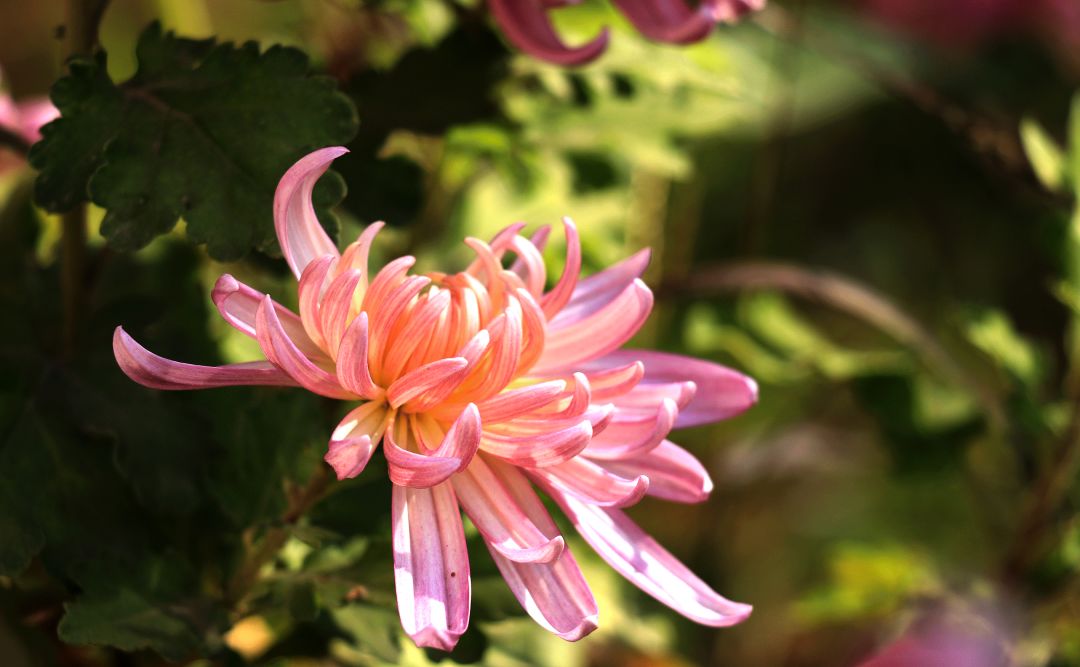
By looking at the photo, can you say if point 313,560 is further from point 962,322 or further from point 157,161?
point 962,322

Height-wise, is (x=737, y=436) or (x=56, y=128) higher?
(x=56, y=128)

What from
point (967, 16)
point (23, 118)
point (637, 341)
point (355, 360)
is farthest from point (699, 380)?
point (967, 16)

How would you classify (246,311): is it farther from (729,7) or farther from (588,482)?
(729,7)

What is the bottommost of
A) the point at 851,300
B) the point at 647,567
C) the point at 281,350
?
the point at 851,300

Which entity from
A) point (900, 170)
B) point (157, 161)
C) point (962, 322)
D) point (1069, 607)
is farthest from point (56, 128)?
point (900, 170)

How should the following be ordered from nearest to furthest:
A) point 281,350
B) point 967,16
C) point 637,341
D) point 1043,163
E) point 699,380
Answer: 1. point 281,350
2. point 699,380
3. point 1043,163
4. point 637,341
5. point 967,16

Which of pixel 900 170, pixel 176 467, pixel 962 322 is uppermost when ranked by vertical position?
pixel 176 467
